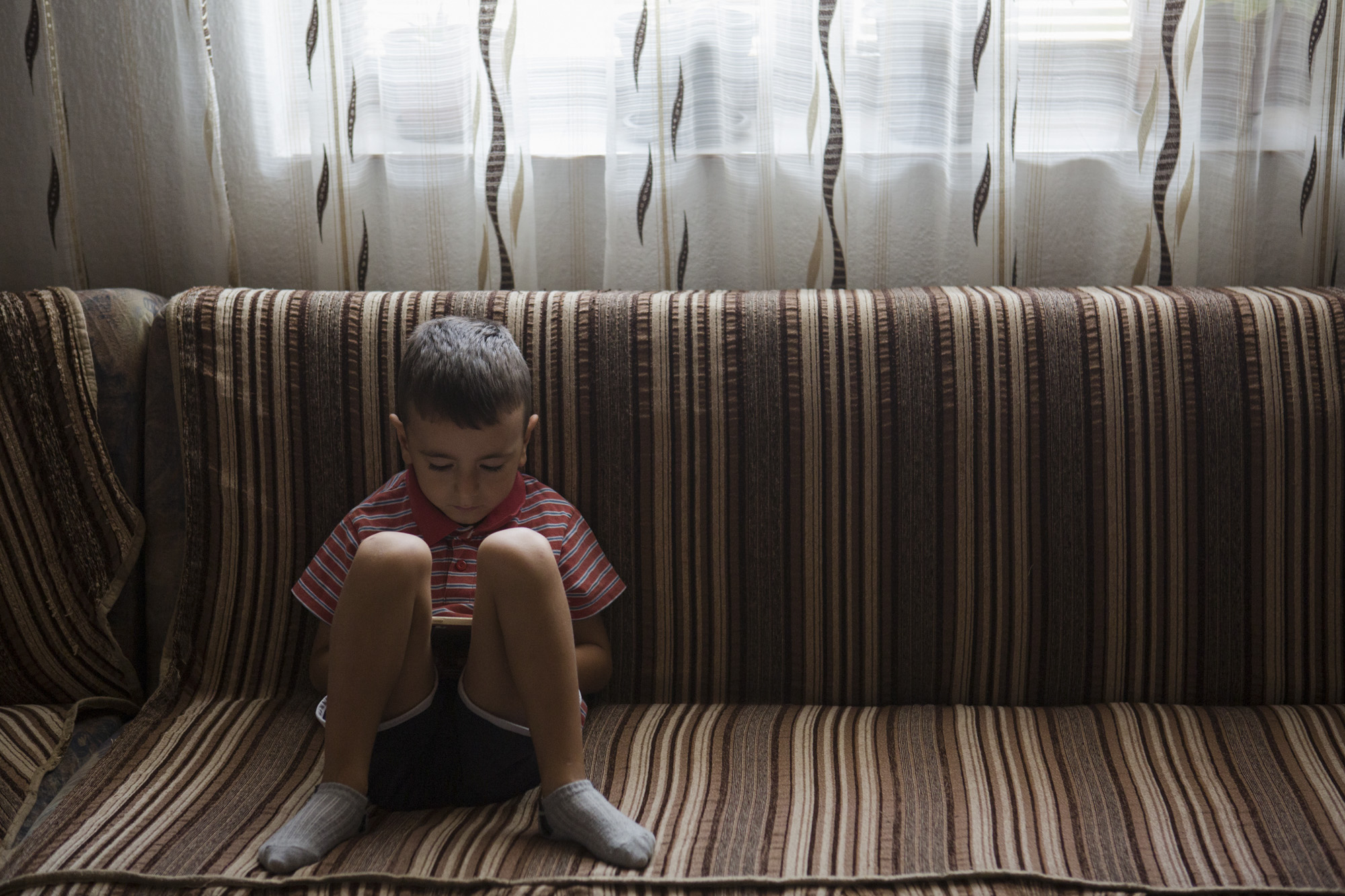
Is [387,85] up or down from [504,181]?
up

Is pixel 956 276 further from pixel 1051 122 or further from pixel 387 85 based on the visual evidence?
pixel 387 85

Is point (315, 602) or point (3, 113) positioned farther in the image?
point (3, 113)

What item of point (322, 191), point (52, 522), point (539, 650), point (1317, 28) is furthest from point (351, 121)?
point (1317, 28)

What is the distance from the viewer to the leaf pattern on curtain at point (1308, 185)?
4.78ft

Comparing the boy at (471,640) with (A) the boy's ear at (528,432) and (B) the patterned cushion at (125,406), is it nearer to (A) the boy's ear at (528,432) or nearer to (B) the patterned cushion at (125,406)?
(A) the boy's ear at (528,432)

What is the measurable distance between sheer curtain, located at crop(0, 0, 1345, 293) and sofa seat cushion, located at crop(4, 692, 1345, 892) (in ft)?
2.29

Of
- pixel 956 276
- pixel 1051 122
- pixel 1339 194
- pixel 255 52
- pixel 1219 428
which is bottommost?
pixel 1219 428

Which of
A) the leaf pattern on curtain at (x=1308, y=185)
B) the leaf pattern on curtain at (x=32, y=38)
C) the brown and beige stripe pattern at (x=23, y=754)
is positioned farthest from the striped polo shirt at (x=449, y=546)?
the leaf pattern on curtain at (x=1308, y=185)

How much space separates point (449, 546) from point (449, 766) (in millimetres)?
260

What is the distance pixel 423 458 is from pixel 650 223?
60 centimetres

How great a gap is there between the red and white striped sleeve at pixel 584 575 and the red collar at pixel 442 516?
3.1 inches

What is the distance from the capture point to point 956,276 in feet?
5.02

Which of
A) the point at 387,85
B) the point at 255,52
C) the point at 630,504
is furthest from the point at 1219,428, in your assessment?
the point at 255,52

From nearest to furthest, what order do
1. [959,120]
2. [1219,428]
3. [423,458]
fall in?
[423,458]
[1219,428]
[959,120]
